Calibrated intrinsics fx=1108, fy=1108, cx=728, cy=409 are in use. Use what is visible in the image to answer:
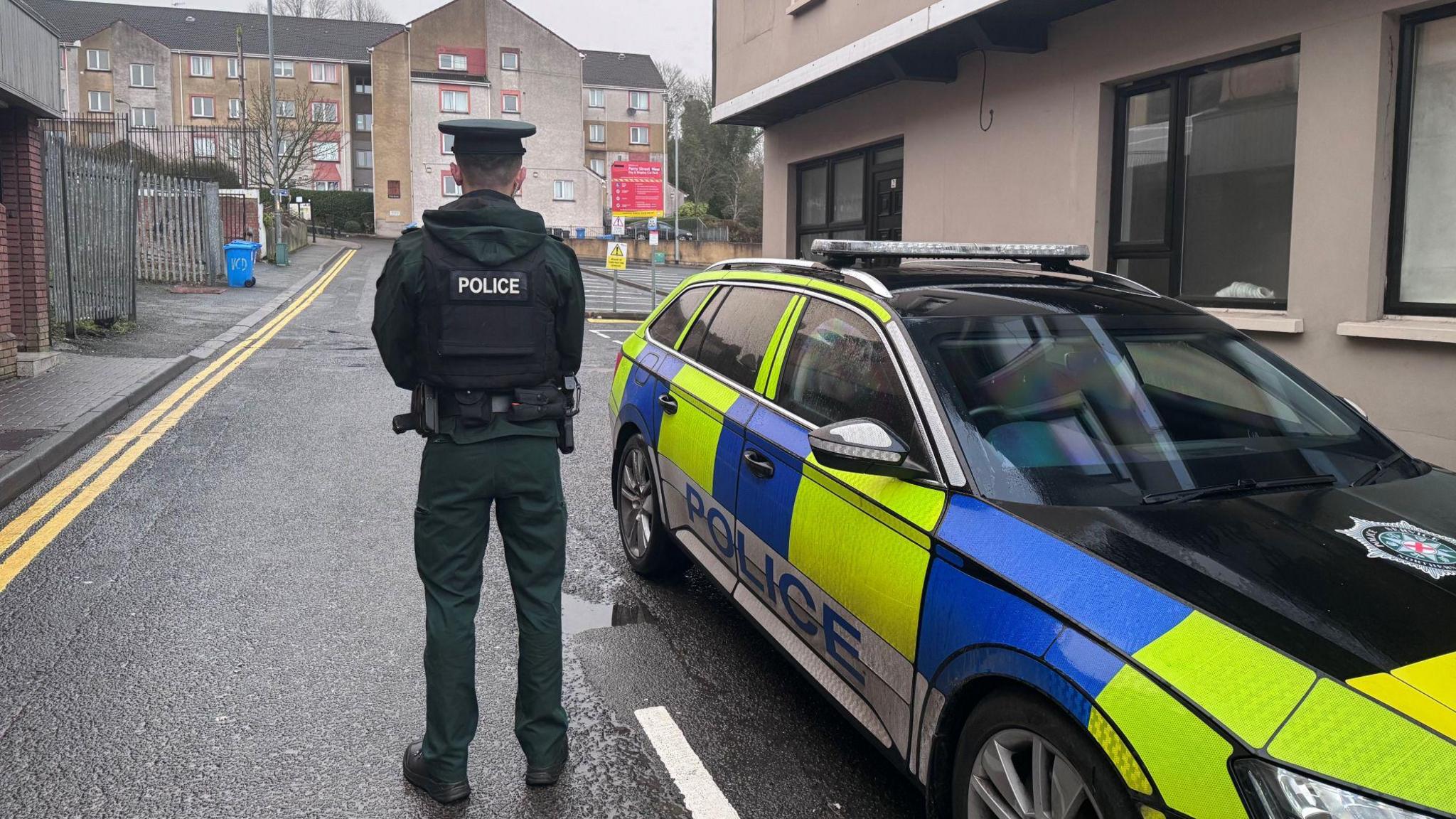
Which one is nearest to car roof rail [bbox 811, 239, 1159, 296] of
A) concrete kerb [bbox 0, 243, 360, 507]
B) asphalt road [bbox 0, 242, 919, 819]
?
asphalt road [bbox 0, 242, 919, 819]

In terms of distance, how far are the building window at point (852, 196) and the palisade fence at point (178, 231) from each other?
644 inches

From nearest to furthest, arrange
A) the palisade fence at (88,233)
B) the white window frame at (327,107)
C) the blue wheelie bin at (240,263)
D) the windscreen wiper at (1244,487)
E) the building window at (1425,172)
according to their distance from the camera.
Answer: the windscreen wiper at (1244,487) < the building window at (1425,172) < the palisade fence at (88,233) < the blue wheelie bin at (240,263) < the white window frame at (327,107)

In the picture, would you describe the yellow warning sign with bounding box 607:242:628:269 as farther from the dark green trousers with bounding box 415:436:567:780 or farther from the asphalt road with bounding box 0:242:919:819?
the dark green trousers with bounding box 415:436:567:780

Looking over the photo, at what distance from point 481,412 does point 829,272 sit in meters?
1.59

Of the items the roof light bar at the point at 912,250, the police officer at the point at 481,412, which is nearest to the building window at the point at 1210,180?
the roof light bar at the point at 912,250

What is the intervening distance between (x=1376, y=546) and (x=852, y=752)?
5.71ft

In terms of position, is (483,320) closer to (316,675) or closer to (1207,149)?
(316,675)

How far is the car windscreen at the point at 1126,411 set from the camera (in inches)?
124

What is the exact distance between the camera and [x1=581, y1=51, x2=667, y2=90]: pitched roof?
77000 mm

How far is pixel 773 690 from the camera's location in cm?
422

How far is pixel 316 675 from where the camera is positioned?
4.29 meters

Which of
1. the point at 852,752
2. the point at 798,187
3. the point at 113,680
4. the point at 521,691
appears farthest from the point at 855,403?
the point at 798,187

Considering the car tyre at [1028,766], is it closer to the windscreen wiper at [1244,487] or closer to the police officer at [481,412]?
the windscreen wiper at [1244,487]

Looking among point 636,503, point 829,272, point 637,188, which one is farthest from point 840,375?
point 637,188
